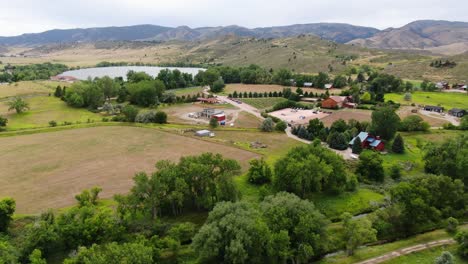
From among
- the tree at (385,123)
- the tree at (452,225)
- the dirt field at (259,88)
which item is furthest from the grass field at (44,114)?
the tree at (452,225)

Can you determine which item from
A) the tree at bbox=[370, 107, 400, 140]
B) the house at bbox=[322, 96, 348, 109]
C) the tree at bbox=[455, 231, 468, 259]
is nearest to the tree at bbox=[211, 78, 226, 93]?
the house at bbox=[322, 96, 348, 109]

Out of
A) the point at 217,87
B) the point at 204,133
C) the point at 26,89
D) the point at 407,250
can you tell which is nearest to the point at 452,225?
the point at 407,250

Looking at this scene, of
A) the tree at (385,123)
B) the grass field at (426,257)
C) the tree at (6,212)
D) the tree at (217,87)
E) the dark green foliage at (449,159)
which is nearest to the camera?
the grass field at (426,257)

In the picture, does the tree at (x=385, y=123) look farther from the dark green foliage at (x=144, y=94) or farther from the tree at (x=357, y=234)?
the dark green foliage at (x=144, y=94)

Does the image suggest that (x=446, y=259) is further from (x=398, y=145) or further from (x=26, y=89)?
(x=26, y=89)

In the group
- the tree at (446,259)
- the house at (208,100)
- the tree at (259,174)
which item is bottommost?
the tree at (446,259)

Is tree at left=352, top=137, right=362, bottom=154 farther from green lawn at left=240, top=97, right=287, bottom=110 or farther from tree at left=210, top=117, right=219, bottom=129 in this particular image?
green lawn at left=240, top=97, right=287, bottom=110
